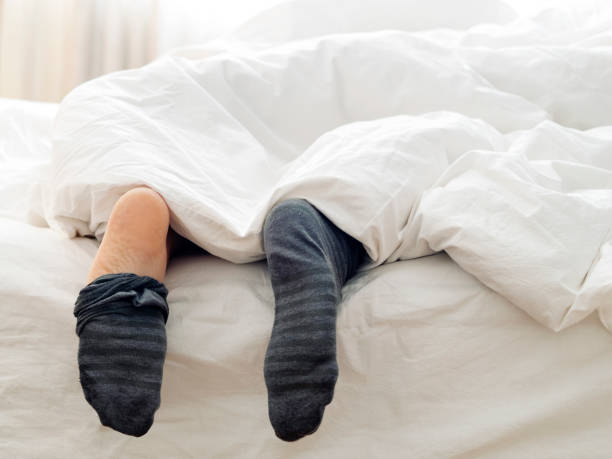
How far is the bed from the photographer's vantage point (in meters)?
0.66

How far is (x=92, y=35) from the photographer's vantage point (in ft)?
7.51

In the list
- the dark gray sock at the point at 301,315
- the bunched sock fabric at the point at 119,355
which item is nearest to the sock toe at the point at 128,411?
the bunched sock fabric at the point at 119,355

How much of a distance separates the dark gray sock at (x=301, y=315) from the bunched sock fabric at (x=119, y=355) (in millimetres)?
114

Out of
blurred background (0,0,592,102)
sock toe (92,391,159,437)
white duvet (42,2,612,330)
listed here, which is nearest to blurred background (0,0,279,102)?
blurred background (0,0,592,102)

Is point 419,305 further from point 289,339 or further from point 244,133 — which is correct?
point 244,133

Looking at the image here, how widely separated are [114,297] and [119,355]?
0.18 feet

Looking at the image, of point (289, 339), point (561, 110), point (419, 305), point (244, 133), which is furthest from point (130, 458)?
point (561, 110)

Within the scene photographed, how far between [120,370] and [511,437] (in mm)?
406

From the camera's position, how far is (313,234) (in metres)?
0.68

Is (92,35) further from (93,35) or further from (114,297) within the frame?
(114,297)

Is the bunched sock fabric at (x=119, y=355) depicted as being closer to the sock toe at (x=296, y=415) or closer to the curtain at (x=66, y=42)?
the sock toe at (x=296, y=415)

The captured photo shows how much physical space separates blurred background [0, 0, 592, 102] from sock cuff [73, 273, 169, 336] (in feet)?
5.91

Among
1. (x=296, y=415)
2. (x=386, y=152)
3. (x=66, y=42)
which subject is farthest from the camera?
(x=66, y=42)

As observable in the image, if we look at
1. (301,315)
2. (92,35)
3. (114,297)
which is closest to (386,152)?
(301,315)
